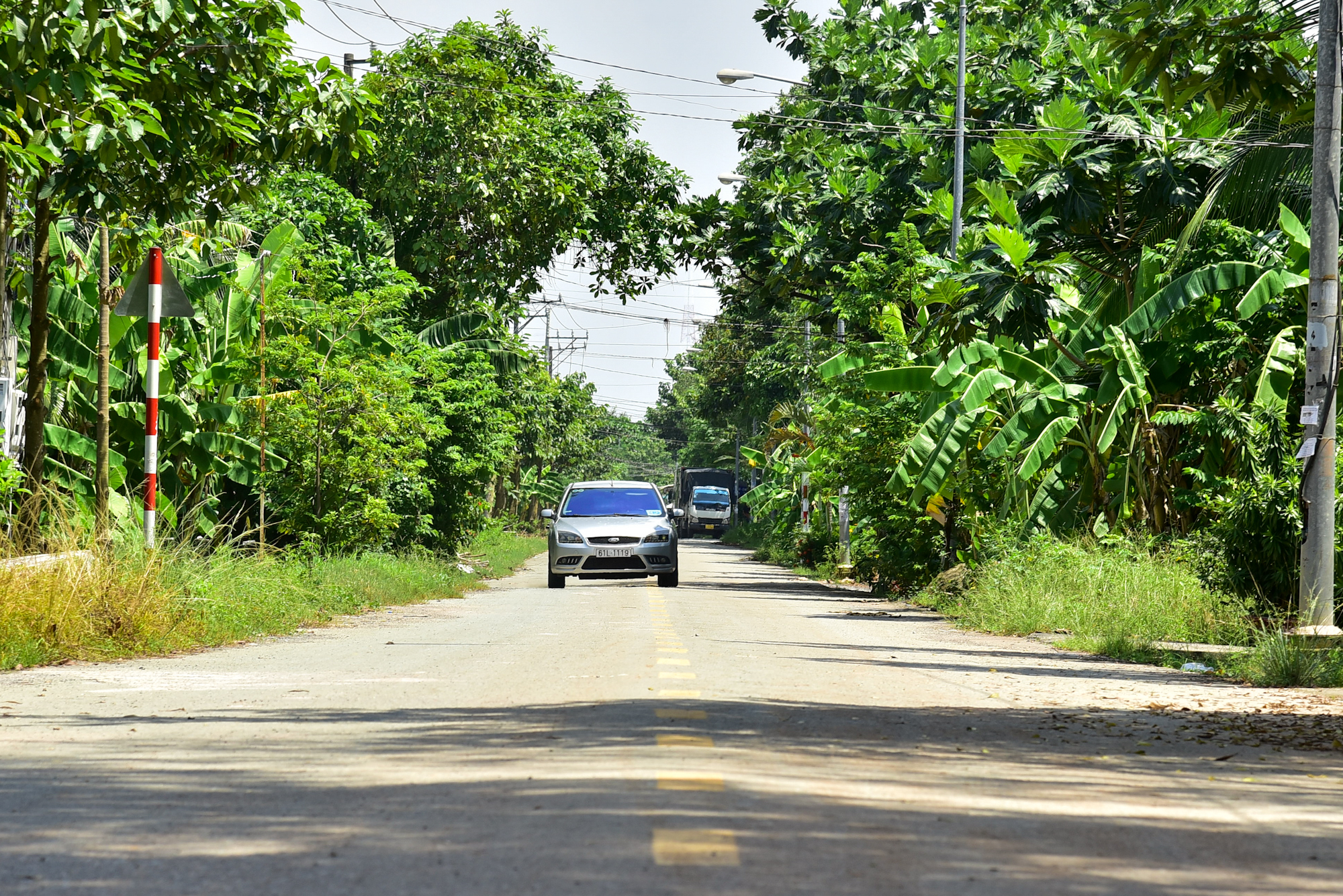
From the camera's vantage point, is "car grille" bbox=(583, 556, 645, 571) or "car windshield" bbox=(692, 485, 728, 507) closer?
"car grille" bbox=(583, 556, 645, 571)

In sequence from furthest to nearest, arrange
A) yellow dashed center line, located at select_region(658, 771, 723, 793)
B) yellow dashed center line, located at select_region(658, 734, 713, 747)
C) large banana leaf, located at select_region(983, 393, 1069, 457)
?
large banana leaf, located at select_region(983, 393, 1069, 457)
yellow dashed center line, located at select_region(658, 734, 713, 747)
yellow dashed center line, located at select_region(658, 771, 723, 793)

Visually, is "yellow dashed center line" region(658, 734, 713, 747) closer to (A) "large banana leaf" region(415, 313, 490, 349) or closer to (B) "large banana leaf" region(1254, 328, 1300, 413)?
(B) "large banana leaf" region(1254, 328, 1300, 413)

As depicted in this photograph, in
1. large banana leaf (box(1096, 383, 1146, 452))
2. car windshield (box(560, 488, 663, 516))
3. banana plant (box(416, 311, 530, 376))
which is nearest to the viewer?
large banana leaf (box(1096, 383, 1146, 452))

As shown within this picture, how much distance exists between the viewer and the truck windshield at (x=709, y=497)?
83.2m

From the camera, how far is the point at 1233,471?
18062mm

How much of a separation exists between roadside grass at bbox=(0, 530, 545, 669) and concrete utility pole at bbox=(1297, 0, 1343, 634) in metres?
9.23

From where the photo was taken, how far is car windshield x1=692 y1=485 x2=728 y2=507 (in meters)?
83.2

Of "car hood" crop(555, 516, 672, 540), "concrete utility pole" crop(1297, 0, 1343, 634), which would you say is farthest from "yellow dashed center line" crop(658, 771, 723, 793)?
"car hood" crop(555, 516, 672, 540)

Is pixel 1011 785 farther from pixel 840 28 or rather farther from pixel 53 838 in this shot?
pixel 840 28

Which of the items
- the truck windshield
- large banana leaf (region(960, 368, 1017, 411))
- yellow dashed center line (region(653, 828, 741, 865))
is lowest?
yellow dashed center line (region(653, 828, 741, 865))

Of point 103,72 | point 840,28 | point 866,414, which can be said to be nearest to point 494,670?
point 103,72

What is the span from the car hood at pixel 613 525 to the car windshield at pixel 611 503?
149 mm

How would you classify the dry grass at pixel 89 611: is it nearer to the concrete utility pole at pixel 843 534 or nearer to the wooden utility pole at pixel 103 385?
the wooden utility pole at pixel 103 385

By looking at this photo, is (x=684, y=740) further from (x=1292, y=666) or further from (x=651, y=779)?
(x=1292, y=666)
